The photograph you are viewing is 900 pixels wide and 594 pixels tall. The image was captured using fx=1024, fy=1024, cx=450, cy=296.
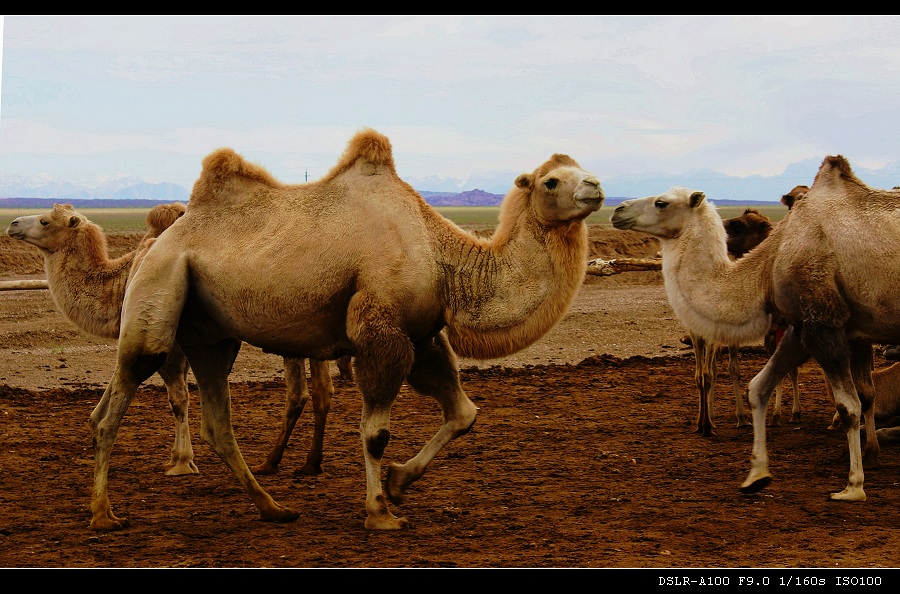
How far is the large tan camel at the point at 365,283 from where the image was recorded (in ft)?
21.4

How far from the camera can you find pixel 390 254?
653 cm

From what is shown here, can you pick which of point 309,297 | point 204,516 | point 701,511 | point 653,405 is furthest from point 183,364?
point 653,405

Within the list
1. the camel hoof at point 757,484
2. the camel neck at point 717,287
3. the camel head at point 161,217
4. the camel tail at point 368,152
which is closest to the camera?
the camel tail at point 368,152

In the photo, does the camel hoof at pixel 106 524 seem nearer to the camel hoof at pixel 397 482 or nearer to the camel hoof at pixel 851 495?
the camel hoof at pixel 397 482

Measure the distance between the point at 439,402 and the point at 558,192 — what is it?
1645 mm

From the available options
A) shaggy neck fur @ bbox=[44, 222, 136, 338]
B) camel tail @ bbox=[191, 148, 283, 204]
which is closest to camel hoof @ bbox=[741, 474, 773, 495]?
camel tail @ bbox=[191, 148, 283, 204]

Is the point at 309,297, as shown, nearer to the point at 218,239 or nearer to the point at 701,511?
the point at 218,239

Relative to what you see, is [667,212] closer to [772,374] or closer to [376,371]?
[772,374]

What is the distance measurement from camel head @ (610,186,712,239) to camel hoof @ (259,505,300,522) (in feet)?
A: 11.0

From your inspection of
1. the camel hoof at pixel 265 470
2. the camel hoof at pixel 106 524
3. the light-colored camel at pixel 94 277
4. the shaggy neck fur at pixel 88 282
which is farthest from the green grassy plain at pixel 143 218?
the camel hoof at pixel 106 524

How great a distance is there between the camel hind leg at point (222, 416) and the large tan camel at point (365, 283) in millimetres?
14

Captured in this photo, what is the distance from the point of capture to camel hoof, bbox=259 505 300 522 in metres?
6.77
